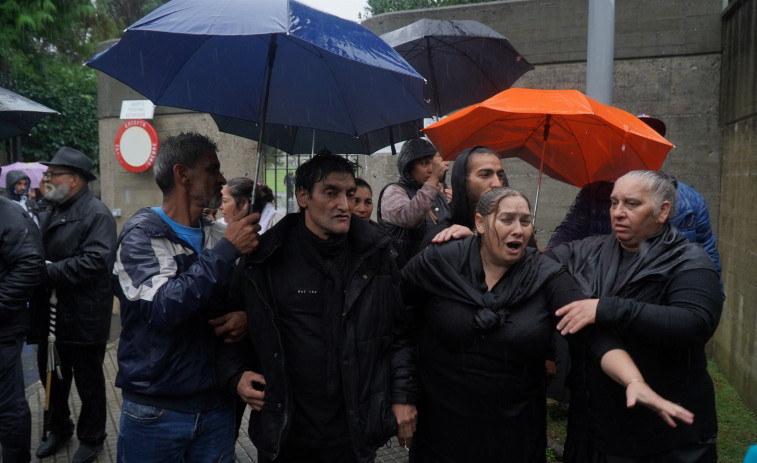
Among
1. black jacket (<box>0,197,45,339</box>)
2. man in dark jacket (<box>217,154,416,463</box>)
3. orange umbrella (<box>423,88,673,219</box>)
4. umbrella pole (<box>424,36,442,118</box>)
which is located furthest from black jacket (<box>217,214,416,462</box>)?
umbrella pole (<box>424,36,442,118</box>)

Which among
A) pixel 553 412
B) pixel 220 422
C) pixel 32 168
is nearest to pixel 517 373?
pixel 220 422

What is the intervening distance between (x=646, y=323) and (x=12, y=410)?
3417mm

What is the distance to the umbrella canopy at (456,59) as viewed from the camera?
469 cm

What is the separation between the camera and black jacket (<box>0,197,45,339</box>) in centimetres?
347

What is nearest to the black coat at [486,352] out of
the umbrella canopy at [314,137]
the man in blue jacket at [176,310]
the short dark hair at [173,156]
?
the man in blue jacket at [176,310]

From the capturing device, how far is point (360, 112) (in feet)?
10.3

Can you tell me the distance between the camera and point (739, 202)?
531 centimetres

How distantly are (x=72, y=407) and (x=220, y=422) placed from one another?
3644mm

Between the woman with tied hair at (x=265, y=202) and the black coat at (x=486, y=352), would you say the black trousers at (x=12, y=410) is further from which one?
the black coat at (x=486, y=352)

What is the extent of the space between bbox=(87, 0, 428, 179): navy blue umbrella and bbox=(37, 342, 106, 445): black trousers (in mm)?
2372

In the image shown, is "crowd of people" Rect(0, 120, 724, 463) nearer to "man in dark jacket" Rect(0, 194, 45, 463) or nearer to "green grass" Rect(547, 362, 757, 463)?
"man in dark jacket" Rect(0, 194, 45, 463)

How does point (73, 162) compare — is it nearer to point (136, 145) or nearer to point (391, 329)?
point (391, 329)

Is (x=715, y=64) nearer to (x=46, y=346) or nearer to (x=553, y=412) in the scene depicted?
(x=553, y=412)

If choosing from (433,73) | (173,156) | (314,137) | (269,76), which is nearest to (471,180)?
(269,76)
